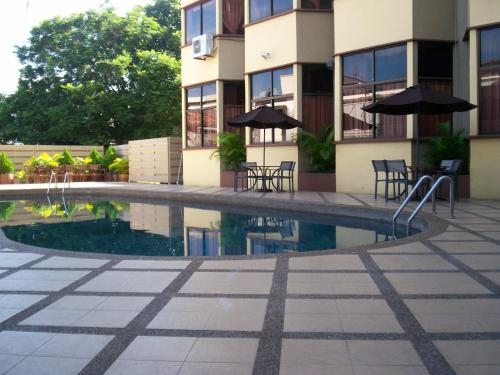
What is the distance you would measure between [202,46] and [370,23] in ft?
19.2

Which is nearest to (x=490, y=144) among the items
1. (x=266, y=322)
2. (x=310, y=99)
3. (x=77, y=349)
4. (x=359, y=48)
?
(x=359, y=48)

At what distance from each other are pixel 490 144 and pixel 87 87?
2040cm

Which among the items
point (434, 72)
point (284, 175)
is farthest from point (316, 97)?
point (434, 72)

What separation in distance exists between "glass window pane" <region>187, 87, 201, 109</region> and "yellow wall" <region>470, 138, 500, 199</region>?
891cm

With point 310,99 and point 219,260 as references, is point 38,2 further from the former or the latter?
point 310,99

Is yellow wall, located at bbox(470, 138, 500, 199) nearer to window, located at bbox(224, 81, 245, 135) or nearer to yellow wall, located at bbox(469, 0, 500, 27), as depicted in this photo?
yellow wall, located at bbox(469, 0, 500, 27)

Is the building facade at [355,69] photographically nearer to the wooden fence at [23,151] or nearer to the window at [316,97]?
the window at [316,97]

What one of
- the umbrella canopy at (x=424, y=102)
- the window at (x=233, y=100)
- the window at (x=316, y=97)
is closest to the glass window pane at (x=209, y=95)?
the window at (x=233, y=100)

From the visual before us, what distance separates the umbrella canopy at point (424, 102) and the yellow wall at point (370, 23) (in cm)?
186

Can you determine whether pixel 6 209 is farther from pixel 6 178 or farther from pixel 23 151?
pixel 23 151

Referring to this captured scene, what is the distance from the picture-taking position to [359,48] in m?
11.5

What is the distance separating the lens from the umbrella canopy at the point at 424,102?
30.1 feet

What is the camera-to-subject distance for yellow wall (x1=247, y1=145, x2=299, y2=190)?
521 inches

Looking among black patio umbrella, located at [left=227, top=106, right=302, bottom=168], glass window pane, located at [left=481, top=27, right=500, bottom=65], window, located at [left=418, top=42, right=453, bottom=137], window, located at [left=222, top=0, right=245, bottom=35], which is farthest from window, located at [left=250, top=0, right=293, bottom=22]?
glass window pane, located at [left=481, top=27, right=500, bottom=65]
